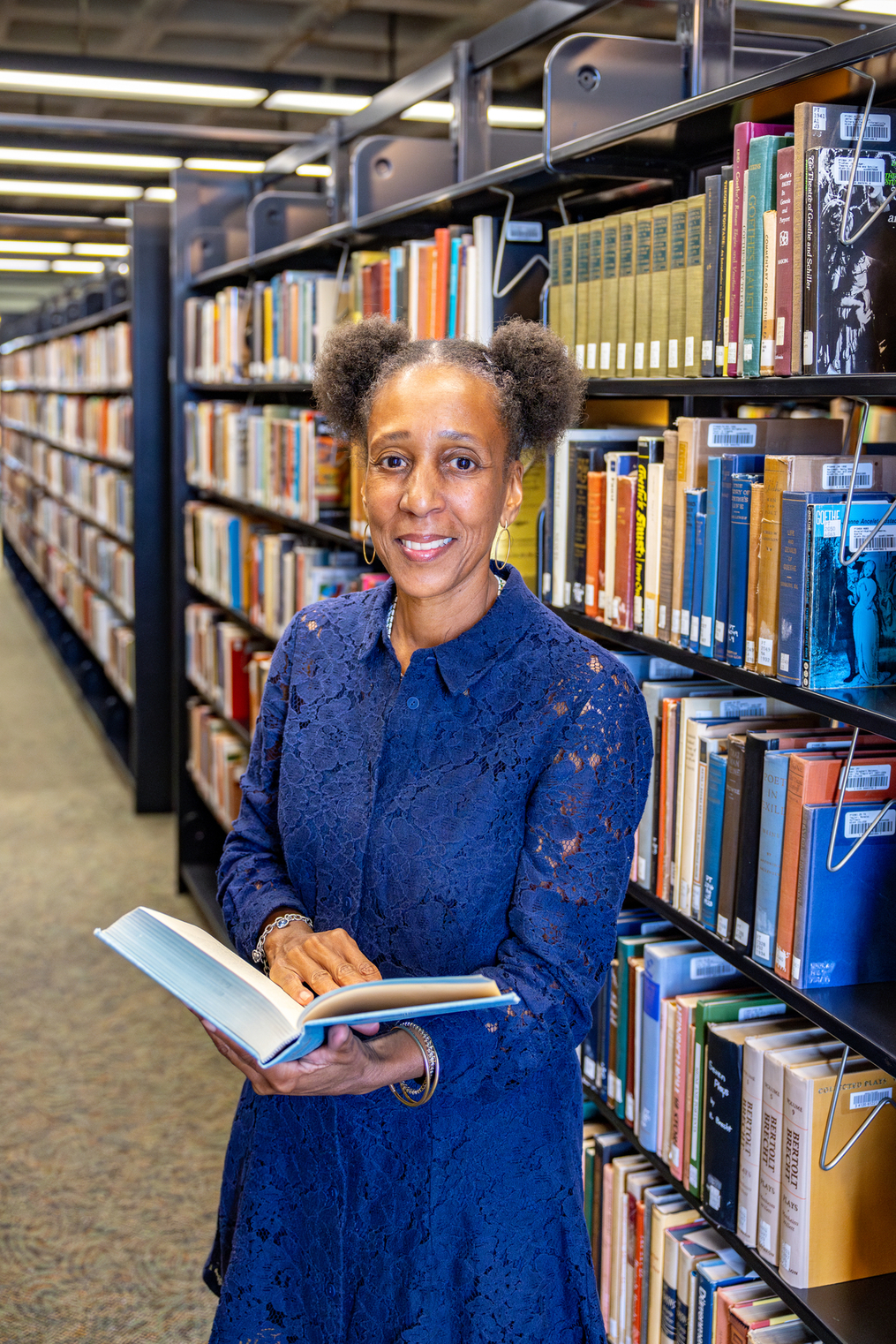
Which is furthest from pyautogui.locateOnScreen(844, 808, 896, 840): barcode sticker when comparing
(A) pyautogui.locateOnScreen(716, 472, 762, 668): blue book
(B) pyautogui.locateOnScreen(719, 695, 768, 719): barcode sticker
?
(B) pyautogui.locateOnScreen(719, 695, 768, 719): barcode sticker

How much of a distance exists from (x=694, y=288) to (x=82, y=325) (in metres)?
7.16

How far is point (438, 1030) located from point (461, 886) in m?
0.16

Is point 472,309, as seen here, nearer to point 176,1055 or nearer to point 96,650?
point 176,1055

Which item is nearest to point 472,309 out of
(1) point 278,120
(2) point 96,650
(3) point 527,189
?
(3) point 527,189

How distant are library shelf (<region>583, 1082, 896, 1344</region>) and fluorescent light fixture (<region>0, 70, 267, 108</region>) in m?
6.34

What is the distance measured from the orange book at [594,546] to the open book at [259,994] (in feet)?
3.41

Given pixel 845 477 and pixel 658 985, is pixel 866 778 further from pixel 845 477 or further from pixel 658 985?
pixel 658 985

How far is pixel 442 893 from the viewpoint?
138cm

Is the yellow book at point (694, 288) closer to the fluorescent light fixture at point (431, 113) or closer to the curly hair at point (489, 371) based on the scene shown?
the curly hair at point (489, 371)

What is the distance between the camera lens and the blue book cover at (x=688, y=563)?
1820 mm

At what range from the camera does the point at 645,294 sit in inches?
76.7

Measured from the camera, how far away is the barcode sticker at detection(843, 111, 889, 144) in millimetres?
1506

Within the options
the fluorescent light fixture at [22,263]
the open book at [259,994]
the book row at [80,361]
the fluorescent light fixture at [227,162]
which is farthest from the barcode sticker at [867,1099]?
the fluorescent light fixture at [22,263]

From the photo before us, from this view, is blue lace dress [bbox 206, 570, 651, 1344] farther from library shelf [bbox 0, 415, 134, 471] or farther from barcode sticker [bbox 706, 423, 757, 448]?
library shelf [bbox 0, 415, 134, 471]
